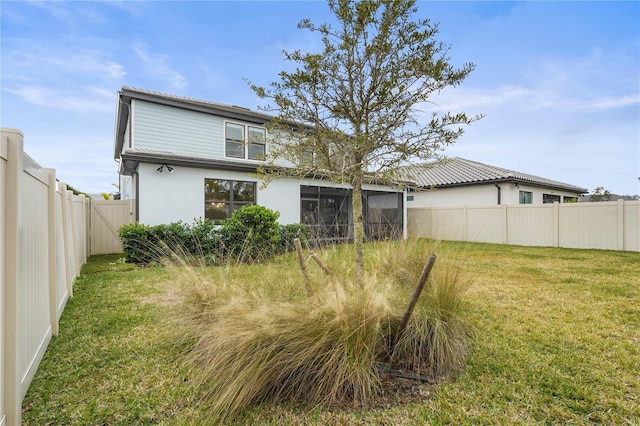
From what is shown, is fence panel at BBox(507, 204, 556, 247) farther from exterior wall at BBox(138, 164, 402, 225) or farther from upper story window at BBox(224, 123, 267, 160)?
upper story window at BBox(224, 123, 267, 160)

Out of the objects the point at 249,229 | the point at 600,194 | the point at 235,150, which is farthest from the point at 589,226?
the point at 235,150

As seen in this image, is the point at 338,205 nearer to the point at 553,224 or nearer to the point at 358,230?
the point at 553,224

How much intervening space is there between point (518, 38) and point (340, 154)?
8.15 meters

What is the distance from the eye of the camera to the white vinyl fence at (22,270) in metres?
1.87

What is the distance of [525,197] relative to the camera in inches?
646

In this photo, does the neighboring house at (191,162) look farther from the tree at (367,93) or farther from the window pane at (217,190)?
the tree at (367,93)

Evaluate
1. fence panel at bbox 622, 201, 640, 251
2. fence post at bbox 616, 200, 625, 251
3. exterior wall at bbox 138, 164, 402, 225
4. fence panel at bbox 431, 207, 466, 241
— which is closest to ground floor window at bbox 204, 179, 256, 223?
exterior wall at bbox 138, 164, 402, 225

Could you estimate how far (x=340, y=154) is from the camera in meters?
3.90

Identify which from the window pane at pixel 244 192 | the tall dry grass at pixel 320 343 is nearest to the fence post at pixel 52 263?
the tall dry grass at pixel 320 343

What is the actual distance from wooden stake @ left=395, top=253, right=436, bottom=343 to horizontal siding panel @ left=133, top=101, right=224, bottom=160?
10.2 m

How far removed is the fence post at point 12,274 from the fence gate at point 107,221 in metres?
9.72

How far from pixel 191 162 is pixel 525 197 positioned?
16264 mm

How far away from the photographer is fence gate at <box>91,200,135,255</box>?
10.4m

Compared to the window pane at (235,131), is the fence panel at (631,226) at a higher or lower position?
lower
